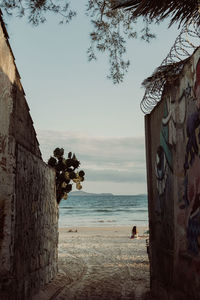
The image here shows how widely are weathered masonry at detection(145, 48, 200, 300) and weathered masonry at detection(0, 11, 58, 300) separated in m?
2.66

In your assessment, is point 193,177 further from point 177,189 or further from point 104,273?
point 104,273

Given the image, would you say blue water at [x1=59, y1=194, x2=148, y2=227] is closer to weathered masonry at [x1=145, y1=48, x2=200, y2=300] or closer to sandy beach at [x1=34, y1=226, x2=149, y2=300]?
sandy beach at [x1=34, y1=226, x2=149, y2=300]

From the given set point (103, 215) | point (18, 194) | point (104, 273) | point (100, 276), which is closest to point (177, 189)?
point (18, 194)

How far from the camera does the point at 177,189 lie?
19.8 feet

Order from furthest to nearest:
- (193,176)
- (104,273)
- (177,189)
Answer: (104,273)
(177,189)
(193,176)

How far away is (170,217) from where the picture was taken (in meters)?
6.62

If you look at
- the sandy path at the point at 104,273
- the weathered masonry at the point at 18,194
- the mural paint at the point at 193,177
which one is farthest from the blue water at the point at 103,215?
the mural paint at the point at 193,177

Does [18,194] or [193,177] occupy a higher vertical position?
[193,177]

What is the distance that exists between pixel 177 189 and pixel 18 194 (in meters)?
2.94

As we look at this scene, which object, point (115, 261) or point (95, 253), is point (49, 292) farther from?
point (95, 253)

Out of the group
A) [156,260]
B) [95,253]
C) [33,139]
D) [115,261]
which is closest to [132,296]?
[156,260]

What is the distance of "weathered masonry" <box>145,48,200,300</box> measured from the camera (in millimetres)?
5160

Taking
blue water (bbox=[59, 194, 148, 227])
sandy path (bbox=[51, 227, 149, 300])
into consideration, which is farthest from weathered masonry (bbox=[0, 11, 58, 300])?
blue water (bbox=[59, 194, 148, 227])

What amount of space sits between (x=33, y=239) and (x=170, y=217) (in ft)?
10.5
